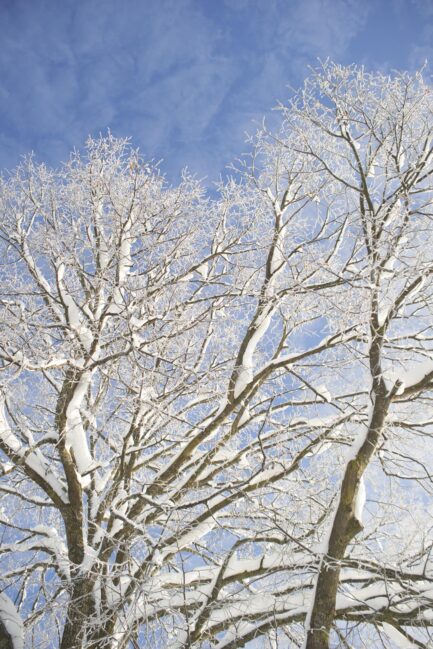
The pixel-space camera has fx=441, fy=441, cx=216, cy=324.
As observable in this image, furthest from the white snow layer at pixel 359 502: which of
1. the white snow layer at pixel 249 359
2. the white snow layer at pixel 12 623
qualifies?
the white snow layer at pixel 12 623

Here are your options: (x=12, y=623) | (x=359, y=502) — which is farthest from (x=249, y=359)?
(x=12, y=623)

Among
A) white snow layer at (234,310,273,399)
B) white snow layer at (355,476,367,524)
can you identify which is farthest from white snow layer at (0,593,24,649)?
white snow layer at (355,476,367,524)

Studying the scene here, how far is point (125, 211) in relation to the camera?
5699mm

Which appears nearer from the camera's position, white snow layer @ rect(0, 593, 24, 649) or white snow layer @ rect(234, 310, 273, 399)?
white snow layer @ rect(0, 593, 24, 649)

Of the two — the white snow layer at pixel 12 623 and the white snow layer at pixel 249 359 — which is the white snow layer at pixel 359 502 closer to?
the white snow layer at pixel 249 359

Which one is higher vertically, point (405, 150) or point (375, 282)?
point (405, 150)

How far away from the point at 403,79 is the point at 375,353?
305 cm

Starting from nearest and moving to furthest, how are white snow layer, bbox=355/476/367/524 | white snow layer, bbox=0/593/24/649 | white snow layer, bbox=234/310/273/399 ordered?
1. white snow layer, bbox=355/476/367/524
2. white snow layer, bbox=0/593/24/649
3. white snow layer, bbox=234/310/273/399

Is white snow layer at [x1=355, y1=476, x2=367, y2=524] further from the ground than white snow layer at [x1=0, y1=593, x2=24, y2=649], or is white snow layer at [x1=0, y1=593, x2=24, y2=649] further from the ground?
white snow layer at [x1=355, y1=476, x2=367, y2=524]

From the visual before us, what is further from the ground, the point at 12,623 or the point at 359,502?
the point at 359,502

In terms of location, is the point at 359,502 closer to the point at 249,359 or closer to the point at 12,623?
the point at 249,359

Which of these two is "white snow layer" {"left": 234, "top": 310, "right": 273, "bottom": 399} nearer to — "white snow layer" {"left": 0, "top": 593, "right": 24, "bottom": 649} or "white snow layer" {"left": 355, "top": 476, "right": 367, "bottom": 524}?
"white snow layer" {"left": 355, "top": 476, "right": 367, "bottom": 524}

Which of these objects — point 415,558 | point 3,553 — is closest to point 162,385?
point 3,553

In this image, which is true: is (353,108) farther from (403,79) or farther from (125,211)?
(125,211)
